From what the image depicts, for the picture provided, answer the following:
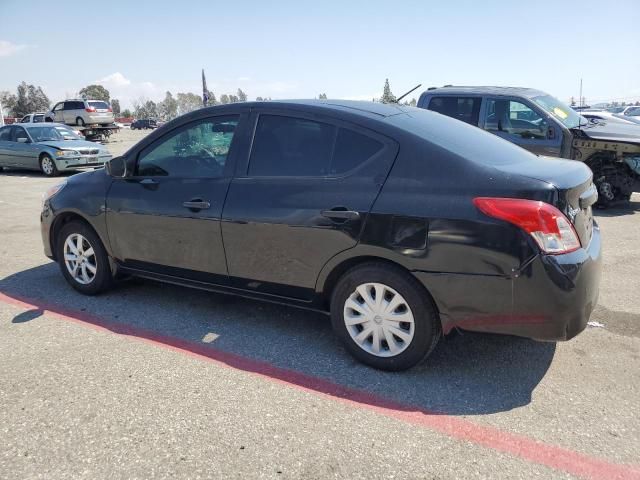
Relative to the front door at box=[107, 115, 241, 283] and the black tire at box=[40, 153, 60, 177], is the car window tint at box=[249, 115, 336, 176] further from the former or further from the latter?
the black tire at box=[40, 153, 60, 177]

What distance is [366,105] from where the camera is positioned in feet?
13.0

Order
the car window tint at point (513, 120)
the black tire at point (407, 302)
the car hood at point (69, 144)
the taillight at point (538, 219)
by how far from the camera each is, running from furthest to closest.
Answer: the car hood at point (69, 144)
the car window tint at point (513, 120)
the black tire at point (407, 302)
the taillight at point (538, 219)

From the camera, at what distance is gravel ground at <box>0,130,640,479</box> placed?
2.55m

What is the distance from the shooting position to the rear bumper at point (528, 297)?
289cm

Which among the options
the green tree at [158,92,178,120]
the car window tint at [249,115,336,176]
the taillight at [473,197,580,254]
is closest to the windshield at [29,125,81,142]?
the car window tint at [249,115,336,176]

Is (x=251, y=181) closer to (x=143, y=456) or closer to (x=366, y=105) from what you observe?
(x=366, y=105)

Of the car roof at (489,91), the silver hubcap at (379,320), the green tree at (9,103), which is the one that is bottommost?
the silver hubcap at (379,320)

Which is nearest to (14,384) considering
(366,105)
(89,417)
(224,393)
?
(89,417)

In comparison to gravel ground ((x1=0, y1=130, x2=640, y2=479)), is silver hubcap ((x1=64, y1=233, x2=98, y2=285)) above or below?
above

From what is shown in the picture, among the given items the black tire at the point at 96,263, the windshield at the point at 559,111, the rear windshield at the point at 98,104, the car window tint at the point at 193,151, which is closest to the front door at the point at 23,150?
the black tire at the point at 96,263

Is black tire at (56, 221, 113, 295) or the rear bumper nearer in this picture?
the rear bumper

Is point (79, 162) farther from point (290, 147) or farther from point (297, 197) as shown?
point (297, 197)

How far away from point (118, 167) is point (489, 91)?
6.51 meters

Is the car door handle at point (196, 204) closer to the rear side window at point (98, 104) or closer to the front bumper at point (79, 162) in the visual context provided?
the front bumper at point (79, 162)
